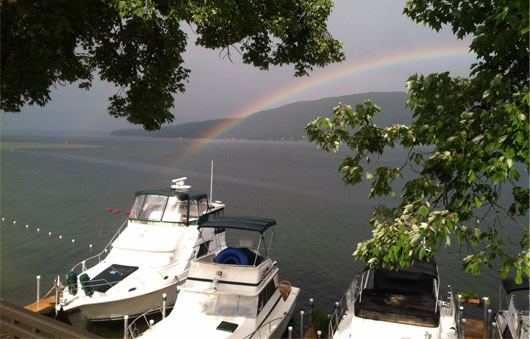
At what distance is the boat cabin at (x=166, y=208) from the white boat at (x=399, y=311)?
10409mm

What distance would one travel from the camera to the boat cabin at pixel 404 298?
11.9 meters

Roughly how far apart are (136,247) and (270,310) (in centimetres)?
819

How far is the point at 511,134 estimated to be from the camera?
16.5 feet

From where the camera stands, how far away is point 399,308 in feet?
40.5

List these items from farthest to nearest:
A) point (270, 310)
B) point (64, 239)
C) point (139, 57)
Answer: point (64, 239) < point (270, 310) < point (139, 57)

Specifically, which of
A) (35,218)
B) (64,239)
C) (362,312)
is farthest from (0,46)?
(35,218)

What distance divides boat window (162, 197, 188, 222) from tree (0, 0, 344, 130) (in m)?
9.90

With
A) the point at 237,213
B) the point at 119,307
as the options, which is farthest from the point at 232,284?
the point at 237,213

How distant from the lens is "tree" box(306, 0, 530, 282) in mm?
5109

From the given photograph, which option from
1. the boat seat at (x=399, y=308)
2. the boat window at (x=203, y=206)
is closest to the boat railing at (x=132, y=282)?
the boat window at (x=203, y=206)

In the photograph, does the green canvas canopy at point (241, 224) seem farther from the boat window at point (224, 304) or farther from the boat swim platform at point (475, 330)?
the boat swim platform at point (475, 330)

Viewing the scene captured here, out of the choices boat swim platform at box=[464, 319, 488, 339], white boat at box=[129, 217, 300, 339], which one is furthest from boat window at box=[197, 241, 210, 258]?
boat swim platform at box=[464, 319, 488, 339]

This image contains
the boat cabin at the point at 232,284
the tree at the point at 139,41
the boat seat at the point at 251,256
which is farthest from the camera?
the boat seat at the point at 251,256

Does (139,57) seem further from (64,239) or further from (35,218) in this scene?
(35,218)
